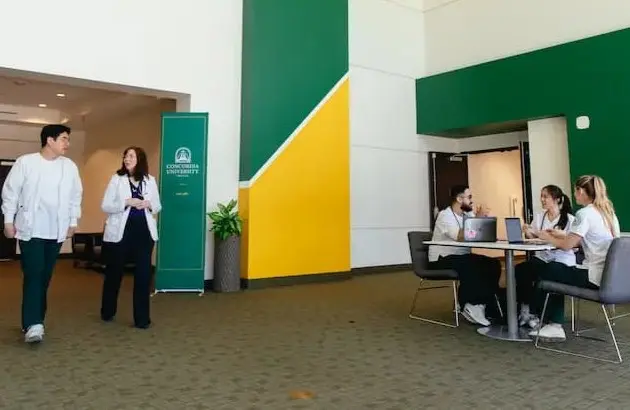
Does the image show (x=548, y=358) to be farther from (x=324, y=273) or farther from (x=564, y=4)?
(x=564, y=4)

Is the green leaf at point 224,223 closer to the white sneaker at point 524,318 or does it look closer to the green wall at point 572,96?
the white sneaker at point 524,318

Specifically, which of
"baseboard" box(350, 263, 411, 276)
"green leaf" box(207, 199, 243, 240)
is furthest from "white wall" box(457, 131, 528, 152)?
"green leaf" box(207, 199, 243, 240)

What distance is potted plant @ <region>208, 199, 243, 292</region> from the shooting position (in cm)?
634

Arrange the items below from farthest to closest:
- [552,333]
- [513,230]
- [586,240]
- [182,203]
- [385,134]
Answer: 1. [385,134]
2. [182,203]
3. [513,230]
4. [552,333]
5. [586,240]

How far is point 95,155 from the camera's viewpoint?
11398 millimetres

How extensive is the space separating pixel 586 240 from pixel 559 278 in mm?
370

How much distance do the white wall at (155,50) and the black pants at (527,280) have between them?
3904mm

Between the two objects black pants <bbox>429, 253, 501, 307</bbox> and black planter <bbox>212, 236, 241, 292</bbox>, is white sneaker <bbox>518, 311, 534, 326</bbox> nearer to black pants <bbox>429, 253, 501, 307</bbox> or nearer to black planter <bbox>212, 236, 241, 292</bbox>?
black pants <bbox>429, 253, 501, 307</bbox>

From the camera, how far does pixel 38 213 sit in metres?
3.55

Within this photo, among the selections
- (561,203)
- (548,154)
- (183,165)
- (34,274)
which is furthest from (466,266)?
(548,154)

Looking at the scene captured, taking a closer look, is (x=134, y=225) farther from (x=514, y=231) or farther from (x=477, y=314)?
(x=514, y=231)

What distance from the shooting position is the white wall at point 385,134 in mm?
8352

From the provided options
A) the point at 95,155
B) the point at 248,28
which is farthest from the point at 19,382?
the point at 95,155

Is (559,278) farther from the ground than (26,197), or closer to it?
closer to it
